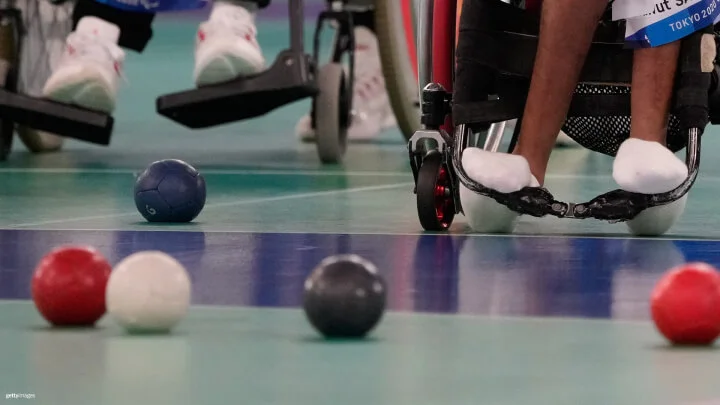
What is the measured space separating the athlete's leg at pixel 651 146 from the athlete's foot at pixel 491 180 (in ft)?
0.62

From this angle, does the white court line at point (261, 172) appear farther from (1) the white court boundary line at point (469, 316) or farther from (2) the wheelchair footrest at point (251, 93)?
(1) the white court boundary line at point (469, 316)

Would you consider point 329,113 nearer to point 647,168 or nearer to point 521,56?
point 521,56

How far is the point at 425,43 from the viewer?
3.82 m

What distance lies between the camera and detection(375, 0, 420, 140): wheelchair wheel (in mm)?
5617

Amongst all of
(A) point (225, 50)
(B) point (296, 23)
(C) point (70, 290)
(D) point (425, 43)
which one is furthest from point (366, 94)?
(C) point (70, 290)

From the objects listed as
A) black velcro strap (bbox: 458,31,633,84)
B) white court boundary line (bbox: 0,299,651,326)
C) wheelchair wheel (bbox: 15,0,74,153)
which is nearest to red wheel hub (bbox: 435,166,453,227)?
black velcro strap (bbox: 458,31,633,84)

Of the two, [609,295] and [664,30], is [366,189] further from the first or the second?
[609,295]

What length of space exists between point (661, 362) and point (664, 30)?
1433 mm

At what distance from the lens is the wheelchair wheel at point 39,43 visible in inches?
234

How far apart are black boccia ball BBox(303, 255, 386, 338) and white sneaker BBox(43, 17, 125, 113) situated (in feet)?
9.54

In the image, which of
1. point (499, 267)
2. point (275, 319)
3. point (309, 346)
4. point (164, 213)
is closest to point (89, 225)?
point (164, 213)

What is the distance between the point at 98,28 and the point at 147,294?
3.00 m

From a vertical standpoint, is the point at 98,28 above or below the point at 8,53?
above

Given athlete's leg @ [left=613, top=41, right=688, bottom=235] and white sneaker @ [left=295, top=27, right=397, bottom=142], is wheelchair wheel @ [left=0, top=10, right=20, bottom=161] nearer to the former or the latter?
white sneaker @ [left=295, top=27, right=397, bottom=142]
